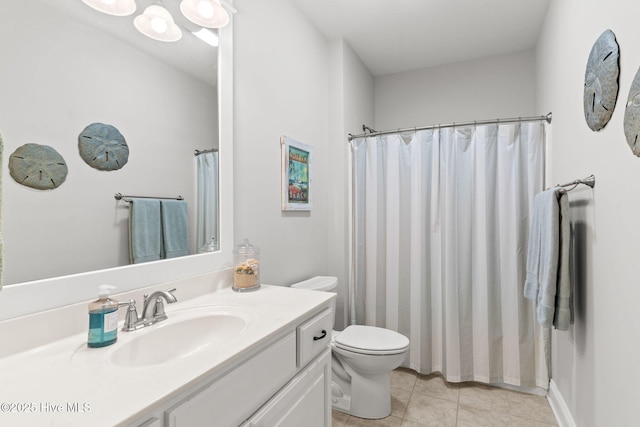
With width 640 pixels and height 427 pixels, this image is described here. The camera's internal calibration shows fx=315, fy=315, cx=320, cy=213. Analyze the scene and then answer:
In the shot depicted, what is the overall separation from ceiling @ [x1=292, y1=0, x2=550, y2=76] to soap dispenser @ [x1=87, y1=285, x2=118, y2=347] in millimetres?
2118

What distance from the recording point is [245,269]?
144 cm

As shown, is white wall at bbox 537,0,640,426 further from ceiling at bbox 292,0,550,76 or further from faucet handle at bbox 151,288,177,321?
faucet handle at bbox 151,288,177,321

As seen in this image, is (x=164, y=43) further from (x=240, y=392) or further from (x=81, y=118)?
(x=240, y=392)

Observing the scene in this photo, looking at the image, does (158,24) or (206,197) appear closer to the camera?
(158,24)

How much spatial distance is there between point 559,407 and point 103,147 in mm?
2588

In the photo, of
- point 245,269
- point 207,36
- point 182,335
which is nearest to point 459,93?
point 207,36

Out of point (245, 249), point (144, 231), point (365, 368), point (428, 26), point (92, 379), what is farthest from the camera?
point (428, 26)

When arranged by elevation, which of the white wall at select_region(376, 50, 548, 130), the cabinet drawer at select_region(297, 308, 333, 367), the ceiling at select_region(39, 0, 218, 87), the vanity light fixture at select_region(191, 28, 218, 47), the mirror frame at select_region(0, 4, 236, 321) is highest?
the white wall at select_region(376, 50, 548, 130)

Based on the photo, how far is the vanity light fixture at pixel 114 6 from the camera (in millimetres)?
1036

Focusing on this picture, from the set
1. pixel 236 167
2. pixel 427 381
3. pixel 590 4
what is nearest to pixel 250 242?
pixel 236 167

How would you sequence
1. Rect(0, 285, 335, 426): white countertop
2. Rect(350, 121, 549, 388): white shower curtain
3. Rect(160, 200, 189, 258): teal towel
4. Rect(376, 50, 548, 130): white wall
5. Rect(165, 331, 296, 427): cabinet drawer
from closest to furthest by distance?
Rect(0, 285, 335, 426): white countertop → Rect(165, 331, 296, 427): cabinet drawer → Rect(160, 200, 189, 258): teal towel → Rect(350, 121, 549, 388): white shower curtain → Rect(376, 50, 548, 130): white wall

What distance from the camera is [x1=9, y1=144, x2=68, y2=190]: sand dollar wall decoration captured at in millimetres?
849

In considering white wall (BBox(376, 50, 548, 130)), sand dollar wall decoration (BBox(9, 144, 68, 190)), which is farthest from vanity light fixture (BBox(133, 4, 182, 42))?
white wall (BBox(376, 50, 548, 130))

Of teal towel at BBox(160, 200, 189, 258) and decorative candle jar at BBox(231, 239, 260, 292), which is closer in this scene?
teal towel at BBox(160, 200, 189, 258)
